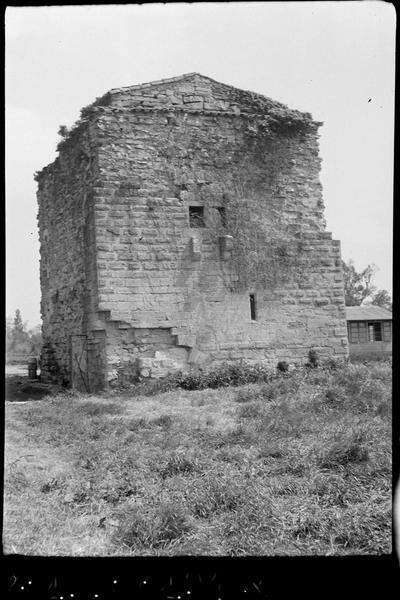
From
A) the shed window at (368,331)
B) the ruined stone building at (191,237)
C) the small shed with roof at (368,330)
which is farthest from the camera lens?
the shed window at (368,331)

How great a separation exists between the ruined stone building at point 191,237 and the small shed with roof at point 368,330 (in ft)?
46.7

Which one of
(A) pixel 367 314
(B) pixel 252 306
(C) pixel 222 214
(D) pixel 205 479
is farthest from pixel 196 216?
(A) pixel 367 314

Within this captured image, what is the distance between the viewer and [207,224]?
13.8 meters

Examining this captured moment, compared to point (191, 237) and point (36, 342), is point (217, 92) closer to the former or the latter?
point (191, 237)

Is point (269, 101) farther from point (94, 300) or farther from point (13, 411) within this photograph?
point (13, 411)

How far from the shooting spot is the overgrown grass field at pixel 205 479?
4.50 metres

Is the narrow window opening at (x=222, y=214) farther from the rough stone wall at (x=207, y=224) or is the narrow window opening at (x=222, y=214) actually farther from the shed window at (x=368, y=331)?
the shed window at (x=368, y=331)

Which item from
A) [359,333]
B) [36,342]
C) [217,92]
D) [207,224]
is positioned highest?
[217,92]

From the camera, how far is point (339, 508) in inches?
197

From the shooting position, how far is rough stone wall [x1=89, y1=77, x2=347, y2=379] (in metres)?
13.0

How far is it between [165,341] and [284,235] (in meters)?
3.99

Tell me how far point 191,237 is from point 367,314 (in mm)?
17167

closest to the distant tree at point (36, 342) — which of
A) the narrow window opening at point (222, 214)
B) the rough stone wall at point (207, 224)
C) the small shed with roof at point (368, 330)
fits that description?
the rough stone wall at point (207, 224)
